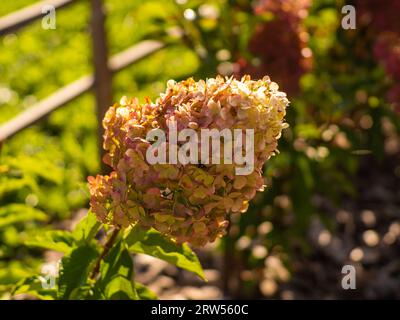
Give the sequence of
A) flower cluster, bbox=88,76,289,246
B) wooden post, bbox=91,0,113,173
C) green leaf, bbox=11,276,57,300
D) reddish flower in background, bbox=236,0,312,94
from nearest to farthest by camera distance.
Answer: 1. flower cluster, bbox=88,76,289,246
2. green leaf, bbox=11,276,57,300
3. reddish flower in background, bbox=236,0,312,94
4. wooden post, bbox=91,0,113,173

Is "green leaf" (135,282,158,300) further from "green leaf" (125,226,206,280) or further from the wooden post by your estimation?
the wooden post

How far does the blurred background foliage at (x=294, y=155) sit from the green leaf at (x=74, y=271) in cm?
17

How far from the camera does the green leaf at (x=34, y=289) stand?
1.76 metres

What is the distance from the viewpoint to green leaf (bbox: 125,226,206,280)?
166 centimetres

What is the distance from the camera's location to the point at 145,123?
4.75ft

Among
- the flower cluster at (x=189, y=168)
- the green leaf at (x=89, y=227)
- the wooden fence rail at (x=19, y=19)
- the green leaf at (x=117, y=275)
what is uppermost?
the wooden fence rail at (x=19, y=19)

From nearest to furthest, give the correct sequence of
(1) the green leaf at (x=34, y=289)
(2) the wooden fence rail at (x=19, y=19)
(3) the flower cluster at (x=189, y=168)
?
(3) the flower cluster at (x=189, y=168)
(1) the green leaf at (x=34, y=289)
(2) the wooden fence rail at (x=19, y=19)

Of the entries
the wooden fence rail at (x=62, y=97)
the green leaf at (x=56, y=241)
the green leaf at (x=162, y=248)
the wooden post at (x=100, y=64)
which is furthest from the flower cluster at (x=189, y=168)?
the wooden post at (x=100, y=64)

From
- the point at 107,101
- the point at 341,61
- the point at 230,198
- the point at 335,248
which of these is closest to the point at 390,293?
the point at 335,248

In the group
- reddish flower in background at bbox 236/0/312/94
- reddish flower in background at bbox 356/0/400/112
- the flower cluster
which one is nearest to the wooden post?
reddish flower in background at bbox 236/0/312/94

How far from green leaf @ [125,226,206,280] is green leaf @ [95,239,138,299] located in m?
0.03

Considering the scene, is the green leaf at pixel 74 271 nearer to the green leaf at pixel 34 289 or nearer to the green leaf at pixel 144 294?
the green leaf at pixel 34 289

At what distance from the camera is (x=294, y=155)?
285cm
